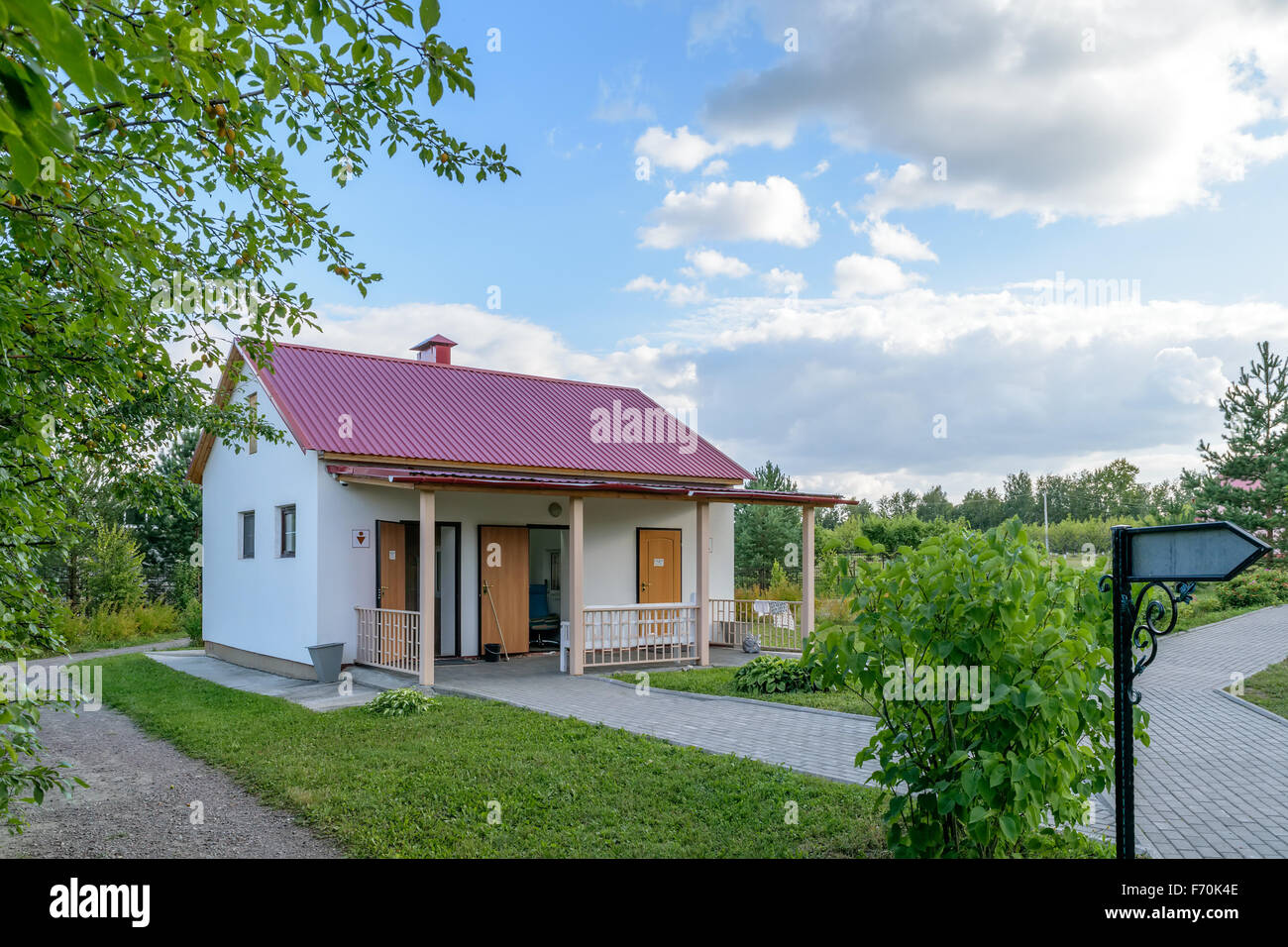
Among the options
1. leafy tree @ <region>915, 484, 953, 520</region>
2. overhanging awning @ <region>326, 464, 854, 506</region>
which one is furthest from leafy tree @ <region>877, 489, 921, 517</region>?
overhanging awning @ <region>326, 464, 854, 506</region>

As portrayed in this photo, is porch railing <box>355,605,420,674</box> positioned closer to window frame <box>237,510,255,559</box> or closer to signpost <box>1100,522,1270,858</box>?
window frame <box>237,510,255,559</box>

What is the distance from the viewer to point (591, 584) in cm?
1573

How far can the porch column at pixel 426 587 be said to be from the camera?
11359mm

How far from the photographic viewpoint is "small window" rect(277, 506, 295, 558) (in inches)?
549

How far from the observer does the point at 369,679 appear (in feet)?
40.2

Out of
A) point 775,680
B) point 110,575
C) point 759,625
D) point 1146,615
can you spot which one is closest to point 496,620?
point 759,625

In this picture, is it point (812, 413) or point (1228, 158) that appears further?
point (812, 413)

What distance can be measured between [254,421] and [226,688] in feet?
21.9

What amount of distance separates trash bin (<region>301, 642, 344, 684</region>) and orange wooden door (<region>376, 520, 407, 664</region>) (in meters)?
0.62

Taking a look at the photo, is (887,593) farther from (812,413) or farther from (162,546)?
(162,546)

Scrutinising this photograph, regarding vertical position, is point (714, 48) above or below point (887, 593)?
above

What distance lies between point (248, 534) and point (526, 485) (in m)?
7.11

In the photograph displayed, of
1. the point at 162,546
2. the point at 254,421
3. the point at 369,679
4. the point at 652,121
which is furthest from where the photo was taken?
the point at 162,546
